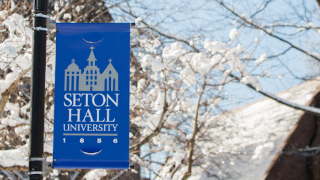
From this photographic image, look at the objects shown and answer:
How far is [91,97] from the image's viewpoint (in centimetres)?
362

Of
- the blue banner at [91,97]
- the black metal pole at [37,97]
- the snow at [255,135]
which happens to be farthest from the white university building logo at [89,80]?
the snow at [255,135]

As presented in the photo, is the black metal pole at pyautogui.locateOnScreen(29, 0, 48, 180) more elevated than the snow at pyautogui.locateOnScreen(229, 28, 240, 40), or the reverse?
the snow at pyautogui.locateOnScreen(229, 28, 240, 40)

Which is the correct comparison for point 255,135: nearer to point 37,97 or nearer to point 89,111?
point 89,111

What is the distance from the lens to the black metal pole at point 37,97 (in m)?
3.15

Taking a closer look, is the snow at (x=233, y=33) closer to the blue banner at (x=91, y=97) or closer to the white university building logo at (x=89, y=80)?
the blue banner at (x=91, y=97)

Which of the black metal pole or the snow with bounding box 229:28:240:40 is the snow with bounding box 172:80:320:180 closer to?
the snow with bounding box 229:28:240:40

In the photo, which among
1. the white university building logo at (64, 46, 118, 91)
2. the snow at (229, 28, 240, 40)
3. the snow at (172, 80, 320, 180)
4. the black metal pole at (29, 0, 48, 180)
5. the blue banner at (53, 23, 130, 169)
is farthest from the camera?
the snow at (172, 80, 320, 180)

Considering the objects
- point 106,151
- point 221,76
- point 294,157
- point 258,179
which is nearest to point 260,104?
point 294,157

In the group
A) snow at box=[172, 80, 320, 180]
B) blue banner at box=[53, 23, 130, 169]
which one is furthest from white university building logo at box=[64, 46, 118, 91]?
snow at box=[172, 80, 320, 180]

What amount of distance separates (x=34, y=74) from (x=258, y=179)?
13488 mm

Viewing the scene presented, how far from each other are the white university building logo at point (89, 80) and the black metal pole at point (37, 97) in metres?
0.40

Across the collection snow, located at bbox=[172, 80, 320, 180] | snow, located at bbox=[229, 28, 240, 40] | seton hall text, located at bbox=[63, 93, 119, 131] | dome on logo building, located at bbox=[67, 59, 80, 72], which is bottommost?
snow, located at bbox=[172, 80, 320, 180]

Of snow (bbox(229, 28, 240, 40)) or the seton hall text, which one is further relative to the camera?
snow (bbox(229, 28, 240, 40))

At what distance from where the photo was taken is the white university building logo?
3.64 m
